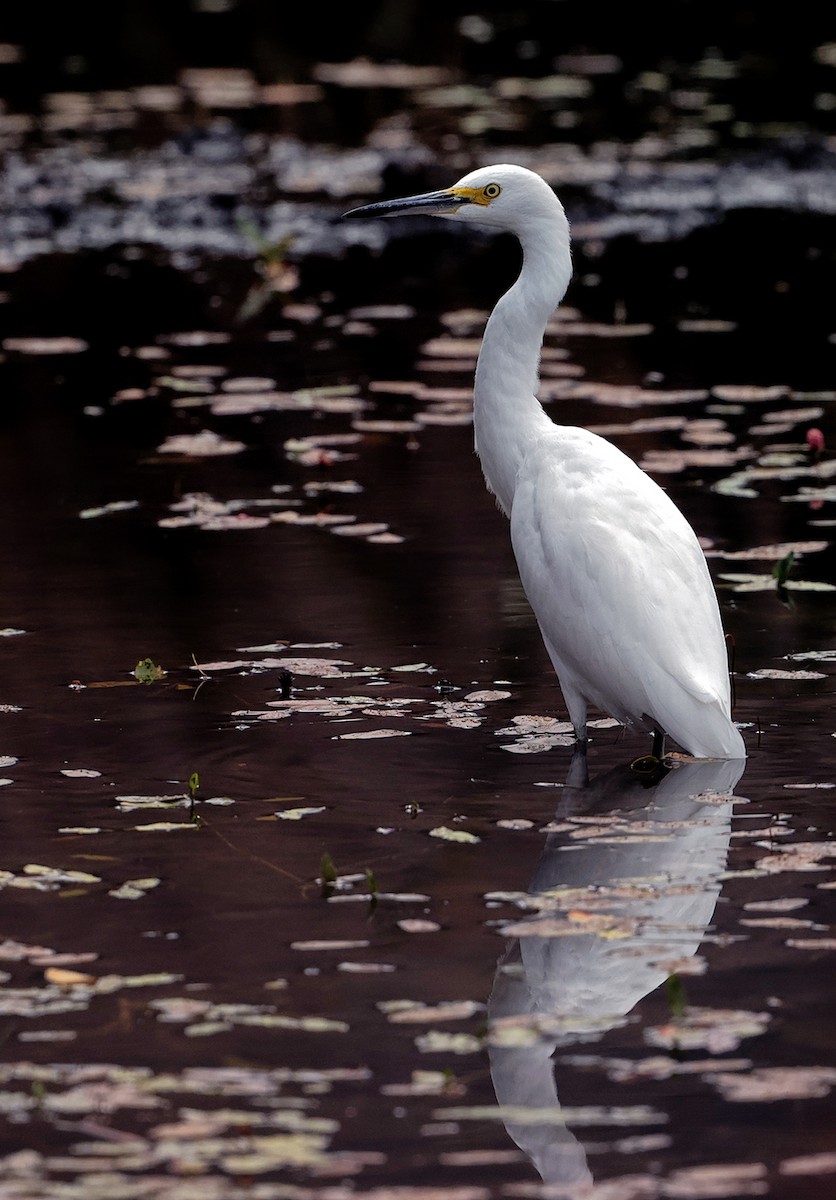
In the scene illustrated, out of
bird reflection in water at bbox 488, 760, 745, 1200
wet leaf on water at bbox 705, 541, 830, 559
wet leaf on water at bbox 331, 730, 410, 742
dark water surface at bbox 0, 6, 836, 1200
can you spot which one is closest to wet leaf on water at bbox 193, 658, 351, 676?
dark water surface at bbox 0, 6, 836, 1200

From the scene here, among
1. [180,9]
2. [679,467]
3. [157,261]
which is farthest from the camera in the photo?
[180,9]

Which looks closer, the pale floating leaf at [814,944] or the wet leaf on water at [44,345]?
the pale floating leaf at [814,944]

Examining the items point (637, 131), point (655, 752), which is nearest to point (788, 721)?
point (655, 752)

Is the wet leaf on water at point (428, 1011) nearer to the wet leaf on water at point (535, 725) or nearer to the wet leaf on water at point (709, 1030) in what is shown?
the wet leaf on water at point (709, 1030)

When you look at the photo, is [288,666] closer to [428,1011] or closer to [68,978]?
[68,978]

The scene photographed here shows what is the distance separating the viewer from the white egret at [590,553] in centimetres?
500

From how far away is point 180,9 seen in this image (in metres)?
23.4

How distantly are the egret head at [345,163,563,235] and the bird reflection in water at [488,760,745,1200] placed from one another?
5.72 feet

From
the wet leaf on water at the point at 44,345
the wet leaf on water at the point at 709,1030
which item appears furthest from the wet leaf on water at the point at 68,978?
the wet leaf on water at the point at 44,345

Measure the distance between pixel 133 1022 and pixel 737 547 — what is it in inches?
147

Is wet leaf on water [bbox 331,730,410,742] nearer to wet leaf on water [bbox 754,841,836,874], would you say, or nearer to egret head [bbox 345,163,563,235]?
wet leaf on water [bbox 754,841,836,874]

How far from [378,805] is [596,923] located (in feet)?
3.05

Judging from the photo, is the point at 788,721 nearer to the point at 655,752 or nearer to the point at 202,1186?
the point at 655,752

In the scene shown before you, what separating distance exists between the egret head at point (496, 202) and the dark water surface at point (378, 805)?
4.07 ft
